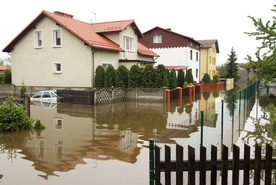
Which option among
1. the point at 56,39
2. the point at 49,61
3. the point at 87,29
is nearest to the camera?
the point at 56,39

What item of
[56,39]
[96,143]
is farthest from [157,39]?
[96,143]

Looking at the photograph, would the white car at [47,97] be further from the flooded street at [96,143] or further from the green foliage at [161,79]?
the green foliage at [161,79]

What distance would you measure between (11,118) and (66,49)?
14840 mm

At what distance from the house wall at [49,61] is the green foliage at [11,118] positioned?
1323 centimetres

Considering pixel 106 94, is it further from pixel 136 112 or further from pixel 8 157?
pixel 8 157

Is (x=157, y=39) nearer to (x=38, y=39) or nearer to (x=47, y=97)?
(x=38, y=39)

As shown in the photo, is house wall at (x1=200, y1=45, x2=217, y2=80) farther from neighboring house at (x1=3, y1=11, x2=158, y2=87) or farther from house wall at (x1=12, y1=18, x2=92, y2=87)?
house wall at (x1=12, y1=18, x2=92, y2=87)

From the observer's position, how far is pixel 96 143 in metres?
9.20

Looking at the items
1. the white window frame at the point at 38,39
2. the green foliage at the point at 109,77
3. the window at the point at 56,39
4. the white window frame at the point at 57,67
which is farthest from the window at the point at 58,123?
the white window frame at the point at 38,39

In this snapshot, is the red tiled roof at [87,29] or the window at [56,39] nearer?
the red tiled roof at [87,29]

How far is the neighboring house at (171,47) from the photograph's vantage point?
123ft

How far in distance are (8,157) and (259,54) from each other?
7.58 metres

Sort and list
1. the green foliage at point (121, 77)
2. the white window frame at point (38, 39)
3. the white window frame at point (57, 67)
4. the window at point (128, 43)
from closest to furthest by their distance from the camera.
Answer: the green foliage at point (121, 77)
the white window frame at point (57, 67)
the white window frame at point (38, 39)
the window at point (128, 43)

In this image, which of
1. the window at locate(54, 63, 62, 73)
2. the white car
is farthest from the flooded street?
the window at locate(54, 63, 62, 73)
